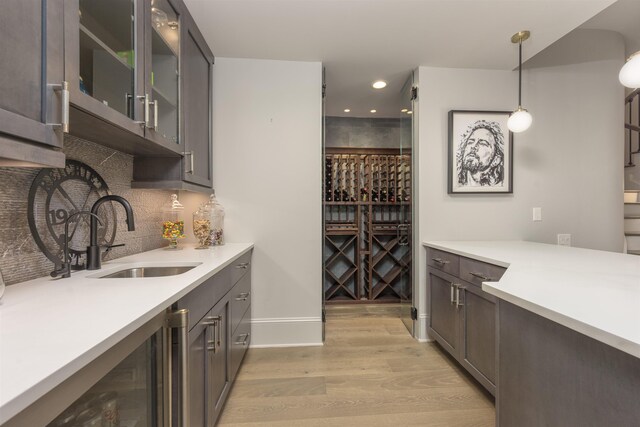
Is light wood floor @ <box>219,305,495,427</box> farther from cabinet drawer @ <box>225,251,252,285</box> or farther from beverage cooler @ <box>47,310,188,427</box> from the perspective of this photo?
beverage cooler @ <box>47,310,188,427</box>

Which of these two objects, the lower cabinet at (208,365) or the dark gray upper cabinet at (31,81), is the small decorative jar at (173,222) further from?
the dark gray upper cabinet at (31,81)

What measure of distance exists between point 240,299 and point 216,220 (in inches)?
27.4

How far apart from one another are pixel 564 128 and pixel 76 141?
350 centimetres

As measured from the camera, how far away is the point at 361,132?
3.84m

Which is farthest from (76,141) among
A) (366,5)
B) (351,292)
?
(351,292)

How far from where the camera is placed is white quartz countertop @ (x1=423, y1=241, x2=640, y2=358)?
63 cm

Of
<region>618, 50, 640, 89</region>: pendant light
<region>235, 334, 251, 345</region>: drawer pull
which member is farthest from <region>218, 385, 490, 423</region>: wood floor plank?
<region>618, 50, 640, 89</region>: pendant light

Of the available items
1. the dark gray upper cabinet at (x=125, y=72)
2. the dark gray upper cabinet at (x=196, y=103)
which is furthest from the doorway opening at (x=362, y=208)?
the dark gray upper cabinet at (x=125, y=72)

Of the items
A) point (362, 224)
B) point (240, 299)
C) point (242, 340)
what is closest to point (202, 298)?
point (240, 299)

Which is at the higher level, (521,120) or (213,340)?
(521,120)

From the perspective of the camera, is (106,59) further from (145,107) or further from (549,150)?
(549,150)

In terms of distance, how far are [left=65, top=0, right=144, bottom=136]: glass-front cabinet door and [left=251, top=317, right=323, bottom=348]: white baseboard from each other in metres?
1.76

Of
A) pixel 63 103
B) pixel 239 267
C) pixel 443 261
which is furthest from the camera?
pixel 443 261

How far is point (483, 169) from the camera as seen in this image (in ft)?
8.20
